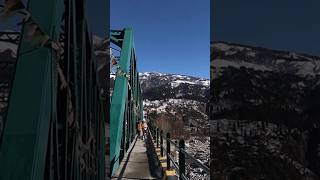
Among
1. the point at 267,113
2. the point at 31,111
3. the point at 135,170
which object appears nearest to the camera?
the point at 31,111

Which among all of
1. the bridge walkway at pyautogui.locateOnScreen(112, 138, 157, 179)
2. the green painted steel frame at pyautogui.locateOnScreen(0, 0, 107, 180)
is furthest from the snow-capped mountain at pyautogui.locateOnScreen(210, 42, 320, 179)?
the green painted steel frame at pyautogui.locateOnScreen(0, 0, 107, 180)

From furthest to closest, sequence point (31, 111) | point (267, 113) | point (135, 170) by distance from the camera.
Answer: point (267, 113) < point (135, 170) < point (31, 111)

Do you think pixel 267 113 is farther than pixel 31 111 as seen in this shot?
Yes

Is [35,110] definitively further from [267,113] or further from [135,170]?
[267,113]

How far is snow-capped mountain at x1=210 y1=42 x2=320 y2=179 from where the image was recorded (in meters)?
25.9

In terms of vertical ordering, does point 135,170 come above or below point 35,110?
below

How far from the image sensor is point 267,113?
92.1 ft

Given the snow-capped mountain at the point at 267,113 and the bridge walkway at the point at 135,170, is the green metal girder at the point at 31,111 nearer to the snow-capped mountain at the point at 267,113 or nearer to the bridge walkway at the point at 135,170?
the bridge walkway at the point at 135,170

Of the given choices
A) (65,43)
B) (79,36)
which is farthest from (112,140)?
(65,43)

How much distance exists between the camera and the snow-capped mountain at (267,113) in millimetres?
25938

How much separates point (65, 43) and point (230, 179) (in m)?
37.2

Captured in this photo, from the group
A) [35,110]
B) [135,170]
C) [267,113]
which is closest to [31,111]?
[35,110]

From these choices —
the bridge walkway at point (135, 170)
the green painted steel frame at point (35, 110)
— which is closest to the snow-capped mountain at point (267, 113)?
the bridge walkway at point (135, 170)

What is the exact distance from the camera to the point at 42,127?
7.10 feet
